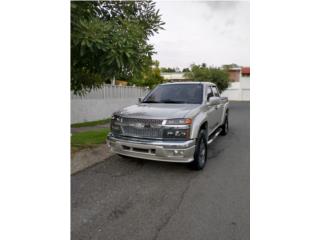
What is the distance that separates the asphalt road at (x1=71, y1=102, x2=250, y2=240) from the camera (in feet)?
7.98

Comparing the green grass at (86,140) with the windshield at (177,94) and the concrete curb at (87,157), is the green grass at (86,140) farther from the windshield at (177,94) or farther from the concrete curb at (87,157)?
the windshield at (177,94)

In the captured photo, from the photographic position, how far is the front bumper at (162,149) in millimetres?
3621

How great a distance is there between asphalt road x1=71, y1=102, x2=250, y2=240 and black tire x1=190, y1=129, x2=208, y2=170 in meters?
0.15

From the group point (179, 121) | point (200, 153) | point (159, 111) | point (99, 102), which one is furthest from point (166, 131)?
point (99, 102)

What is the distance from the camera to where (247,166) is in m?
4.55

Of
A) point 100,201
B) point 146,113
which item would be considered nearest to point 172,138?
point 146,113

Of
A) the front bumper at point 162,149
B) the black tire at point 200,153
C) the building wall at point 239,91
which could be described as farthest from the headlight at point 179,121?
the building wall at point 239,91

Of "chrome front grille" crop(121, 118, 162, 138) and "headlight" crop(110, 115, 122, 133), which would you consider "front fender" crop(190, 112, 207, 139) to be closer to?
"chrome front grille" crop(121, 118, 162, 138)

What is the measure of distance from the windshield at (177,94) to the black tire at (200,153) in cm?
81

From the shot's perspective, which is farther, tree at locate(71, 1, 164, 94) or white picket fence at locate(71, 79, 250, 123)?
white picket fence at locate(71, 79, 250, 123)

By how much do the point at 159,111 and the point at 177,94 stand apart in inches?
42.0

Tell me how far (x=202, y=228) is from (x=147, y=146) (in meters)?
1.64

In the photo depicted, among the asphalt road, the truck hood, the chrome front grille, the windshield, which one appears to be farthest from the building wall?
the chrome front grille
